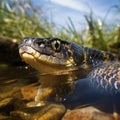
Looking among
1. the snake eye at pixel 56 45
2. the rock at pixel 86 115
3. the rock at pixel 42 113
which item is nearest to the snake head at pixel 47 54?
the snake eye at pixel 56 45

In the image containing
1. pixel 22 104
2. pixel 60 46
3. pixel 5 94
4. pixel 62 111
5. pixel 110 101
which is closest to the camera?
pixel 62 111

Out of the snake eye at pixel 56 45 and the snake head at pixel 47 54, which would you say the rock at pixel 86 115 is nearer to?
the snake head at pixel 47 54

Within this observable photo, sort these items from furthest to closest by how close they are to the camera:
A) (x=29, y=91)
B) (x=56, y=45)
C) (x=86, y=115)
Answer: (x=56, y=45) → (x=29, y=91) → (x=86, y=115)

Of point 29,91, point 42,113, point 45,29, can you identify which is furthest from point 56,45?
point 45,29

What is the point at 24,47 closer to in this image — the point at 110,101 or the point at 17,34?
the point at 110,101

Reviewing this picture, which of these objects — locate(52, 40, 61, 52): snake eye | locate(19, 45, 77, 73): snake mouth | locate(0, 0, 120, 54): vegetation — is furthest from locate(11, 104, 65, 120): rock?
locate(0, 0, 120, 54): vegetation

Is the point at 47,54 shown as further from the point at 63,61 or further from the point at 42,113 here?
the point at 42,113

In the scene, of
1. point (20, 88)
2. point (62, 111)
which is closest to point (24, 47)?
point (20, 88)
